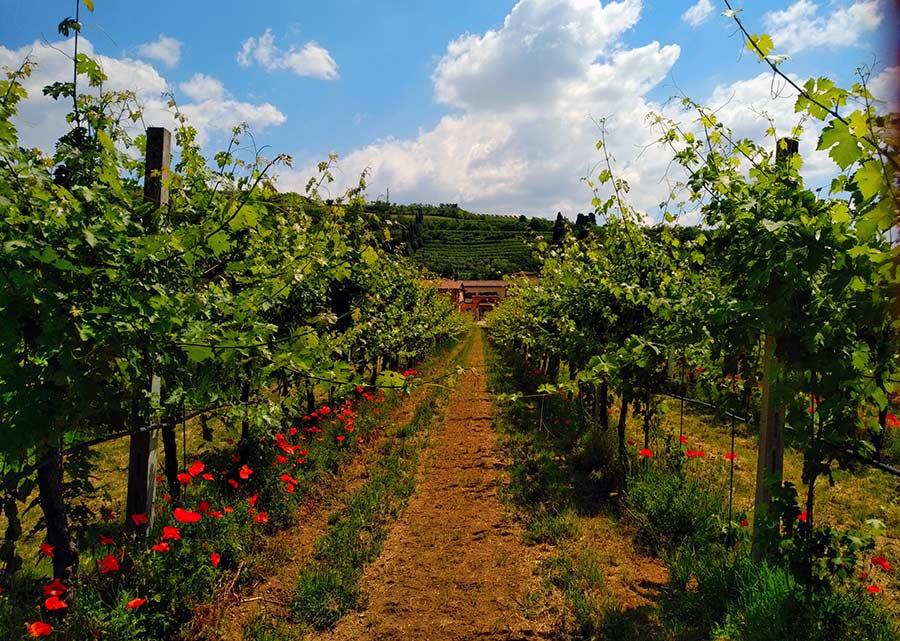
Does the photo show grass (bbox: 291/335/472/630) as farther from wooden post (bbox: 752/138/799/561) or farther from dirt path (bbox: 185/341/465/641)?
wooden post (bbox: 752/138/799/561)

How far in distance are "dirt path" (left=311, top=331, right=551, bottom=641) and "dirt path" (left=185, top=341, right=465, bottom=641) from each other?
0.52 meters

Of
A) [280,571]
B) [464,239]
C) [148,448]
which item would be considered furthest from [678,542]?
[464,239]

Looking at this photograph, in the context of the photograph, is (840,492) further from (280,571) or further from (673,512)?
(280,571)

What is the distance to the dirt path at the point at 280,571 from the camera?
10.1 feet

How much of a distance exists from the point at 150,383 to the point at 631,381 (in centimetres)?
419

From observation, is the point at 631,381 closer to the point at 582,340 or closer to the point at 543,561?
the point at 582,340

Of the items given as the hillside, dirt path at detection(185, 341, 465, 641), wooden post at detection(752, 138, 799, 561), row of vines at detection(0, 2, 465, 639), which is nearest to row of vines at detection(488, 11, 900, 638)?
wooden post at detection(752, 138, 799, 561)

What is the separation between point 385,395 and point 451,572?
1.95 m

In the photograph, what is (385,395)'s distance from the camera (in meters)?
2.84

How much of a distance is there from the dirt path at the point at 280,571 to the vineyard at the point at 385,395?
2cm

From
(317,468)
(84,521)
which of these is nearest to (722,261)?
Answer: (84,521)

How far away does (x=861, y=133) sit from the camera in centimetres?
141

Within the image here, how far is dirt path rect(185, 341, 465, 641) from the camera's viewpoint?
10.1 ft

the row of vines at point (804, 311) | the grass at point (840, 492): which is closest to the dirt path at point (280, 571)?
the row of vines at point (804, 311)
